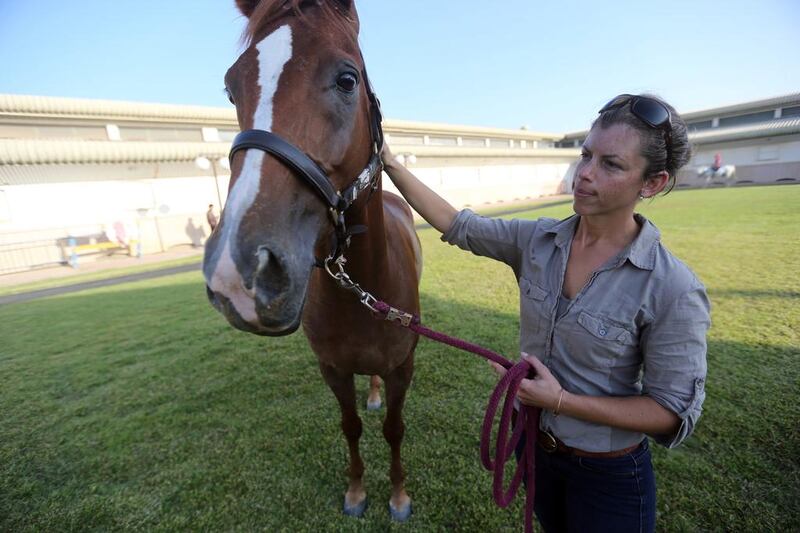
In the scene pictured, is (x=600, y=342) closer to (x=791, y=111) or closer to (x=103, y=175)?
(x=103, y=175)

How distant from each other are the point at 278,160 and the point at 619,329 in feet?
4.02

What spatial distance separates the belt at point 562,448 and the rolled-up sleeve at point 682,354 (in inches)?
10.0

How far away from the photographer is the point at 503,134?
41.1 m

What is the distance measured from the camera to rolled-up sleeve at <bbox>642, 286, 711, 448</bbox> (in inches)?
44.6

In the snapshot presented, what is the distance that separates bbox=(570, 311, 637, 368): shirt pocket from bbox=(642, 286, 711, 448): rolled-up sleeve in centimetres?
8

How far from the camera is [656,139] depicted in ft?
3.86

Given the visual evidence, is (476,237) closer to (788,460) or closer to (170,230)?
(788,460)

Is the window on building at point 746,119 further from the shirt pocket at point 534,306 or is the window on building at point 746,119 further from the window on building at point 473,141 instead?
the shirt pocket at point 534,306

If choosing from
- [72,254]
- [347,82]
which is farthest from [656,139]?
[72,254]

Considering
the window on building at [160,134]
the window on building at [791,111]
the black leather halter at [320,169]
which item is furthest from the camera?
the window on building at [791,111]

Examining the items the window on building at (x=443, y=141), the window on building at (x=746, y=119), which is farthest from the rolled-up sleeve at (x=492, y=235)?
the window on building at (x=746, y=119)

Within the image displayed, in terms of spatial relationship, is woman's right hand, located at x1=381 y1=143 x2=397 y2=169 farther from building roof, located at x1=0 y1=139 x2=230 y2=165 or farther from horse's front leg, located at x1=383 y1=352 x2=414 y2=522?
building roof, located at x1=0 y1=139 x2=230 y2=165

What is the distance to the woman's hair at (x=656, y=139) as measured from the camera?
46.3 inches

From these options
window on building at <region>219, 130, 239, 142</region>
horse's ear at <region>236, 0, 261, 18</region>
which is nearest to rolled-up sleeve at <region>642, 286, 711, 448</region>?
horse's ear at <region>236, 0, 261, 18</region>
